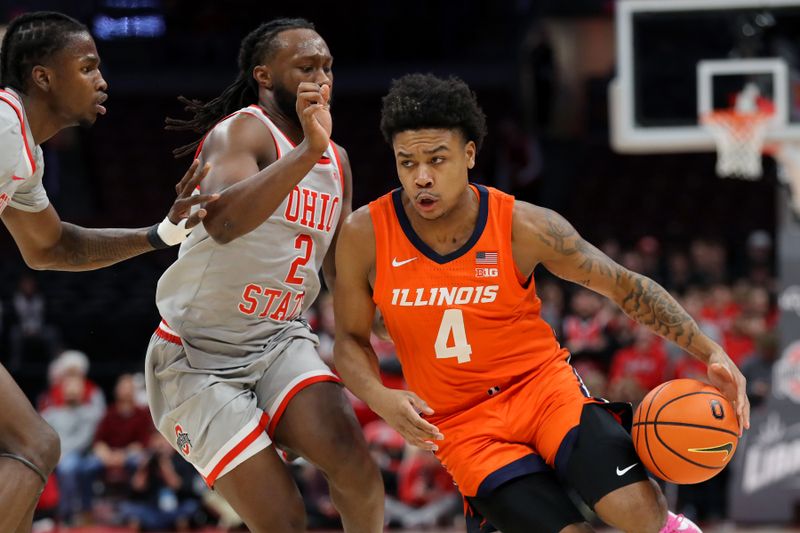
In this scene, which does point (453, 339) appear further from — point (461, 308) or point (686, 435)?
point (686, 435)

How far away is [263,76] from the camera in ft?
15.3

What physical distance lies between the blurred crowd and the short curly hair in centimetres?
549

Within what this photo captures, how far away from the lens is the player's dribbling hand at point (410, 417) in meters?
3.97

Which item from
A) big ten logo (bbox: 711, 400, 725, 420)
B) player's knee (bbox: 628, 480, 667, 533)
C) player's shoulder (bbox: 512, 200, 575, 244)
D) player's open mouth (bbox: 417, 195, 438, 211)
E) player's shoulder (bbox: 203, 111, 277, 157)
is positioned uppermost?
player's shoulder (bbox: 203, 111, 277, 157)

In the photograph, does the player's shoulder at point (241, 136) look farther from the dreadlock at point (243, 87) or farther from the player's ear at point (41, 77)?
the player's ear at point (41, 77)

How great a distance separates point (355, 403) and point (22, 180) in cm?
619

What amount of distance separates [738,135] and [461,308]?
6.38 m

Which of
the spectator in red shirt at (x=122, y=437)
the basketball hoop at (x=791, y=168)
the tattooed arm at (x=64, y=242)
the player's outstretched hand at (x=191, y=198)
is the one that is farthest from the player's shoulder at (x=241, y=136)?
the basketball hoop at (x=791, y=168)

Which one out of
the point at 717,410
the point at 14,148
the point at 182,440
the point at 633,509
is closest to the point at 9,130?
the point at 14,148

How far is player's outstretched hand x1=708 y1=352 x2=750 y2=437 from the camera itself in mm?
4137

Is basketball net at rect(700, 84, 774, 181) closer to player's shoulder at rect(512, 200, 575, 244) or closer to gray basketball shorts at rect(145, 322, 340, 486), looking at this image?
player's shoulder at rect(512, 200, 575, 244)

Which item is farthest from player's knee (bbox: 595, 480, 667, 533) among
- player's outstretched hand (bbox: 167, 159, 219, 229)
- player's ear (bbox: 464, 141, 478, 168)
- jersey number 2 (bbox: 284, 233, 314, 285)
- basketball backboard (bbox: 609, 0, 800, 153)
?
basketball backboard (bbox: 609, 0, 800, 153)

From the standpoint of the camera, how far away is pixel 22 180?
4.19 m

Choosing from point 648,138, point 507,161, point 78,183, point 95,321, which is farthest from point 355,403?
point 78,183
